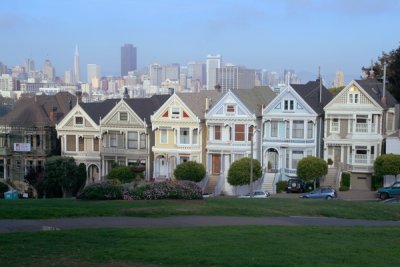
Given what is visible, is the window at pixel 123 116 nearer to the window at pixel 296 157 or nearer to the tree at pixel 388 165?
the window at pixel 296 157

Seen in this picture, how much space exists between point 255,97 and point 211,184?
358 inches

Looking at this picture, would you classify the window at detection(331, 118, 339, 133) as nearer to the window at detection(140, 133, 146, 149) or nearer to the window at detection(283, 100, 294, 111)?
the window at detection(283, 100, 294, 111)

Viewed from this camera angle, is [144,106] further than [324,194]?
Yes

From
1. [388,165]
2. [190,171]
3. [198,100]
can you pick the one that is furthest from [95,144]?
[388,165]

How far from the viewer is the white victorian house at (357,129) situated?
48.0 m

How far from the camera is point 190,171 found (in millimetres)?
48969

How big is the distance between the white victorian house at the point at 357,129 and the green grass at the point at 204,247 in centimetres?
2746

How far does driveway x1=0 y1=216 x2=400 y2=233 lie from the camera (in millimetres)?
21984

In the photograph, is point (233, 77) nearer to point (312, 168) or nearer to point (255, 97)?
point (255, 97)

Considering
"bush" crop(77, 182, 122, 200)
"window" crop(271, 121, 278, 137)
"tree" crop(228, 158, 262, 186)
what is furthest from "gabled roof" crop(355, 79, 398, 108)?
"bush" crop(77, 182, 122, 200)

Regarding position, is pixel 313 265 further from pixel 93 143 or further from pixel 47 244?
pixel 93 143

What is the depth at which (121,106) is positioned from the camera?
2126 inches

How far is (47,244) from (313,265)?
23.7 ft

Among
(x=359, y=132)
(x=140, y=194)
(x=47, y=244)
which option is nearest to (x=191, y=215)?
(x=140, y=194)
